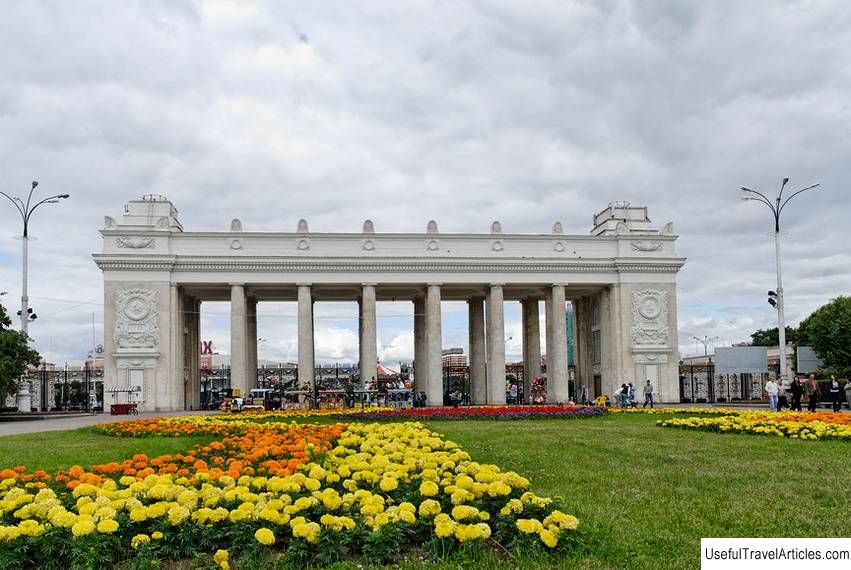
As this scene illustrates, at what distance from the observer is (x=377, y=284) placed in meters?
50.8

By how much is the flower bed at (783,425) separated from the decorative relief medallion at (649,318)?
27.0 meters

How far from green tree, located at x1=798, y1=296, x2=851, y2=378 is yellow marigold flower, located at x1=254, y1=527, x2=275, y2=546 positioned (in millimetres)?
52344

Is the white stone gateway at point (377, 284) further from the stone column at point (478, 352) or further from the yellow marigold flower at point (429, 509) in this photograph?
the yellow marigold flower at point (429, 509)

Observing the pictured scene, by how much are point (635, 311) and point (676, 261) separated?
4.34 metres

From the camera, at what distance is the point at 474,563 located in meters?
7.04

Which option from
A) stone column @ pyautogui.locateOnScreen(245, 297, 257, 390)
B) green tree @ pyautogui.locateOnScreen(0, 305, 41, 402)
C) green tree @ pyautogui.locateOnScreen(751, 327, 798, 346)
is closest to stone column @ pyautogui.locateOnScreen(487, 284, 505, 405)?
stone column @ pyautogui.locateOnScreen(245, 297, 257, 390)

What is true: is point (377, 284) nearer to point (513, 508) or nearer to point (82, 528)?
point (513, 508)

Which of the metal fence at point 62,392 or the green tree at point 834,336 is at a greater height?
the green tree at point 834,336

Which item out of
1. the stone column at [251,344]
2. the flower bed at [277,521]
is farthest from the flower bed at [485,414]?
the stone column at [251,344]

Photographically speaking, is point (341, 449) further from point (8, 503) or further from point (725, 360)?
point (725, 360)

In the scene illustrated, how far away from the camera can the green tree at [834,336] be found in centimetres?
5372

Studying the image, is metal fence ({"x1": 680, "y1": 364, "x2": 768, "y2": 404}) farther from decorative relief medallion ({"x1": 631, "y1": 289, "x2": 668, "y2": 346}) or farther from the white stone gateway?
decorative relief medallion ({"x1": 631, "y1": 289, "x2": 668, "y2": 346})

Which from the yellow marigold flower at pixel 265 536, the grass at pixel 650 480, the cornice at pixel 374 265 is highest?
the cornice at pixel 374 265

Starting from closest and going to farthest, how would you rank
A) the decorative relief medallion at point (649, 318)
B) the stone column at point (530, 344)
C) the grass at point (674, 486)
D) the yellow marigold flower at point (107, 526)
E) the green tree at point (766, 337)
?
the yellow marigold flower at point (107, 526), the grass at point (674, 486), the decorative relief medallion at point (649, 318), the stone column at point (530, 344), the green tree at point (766, 337)
